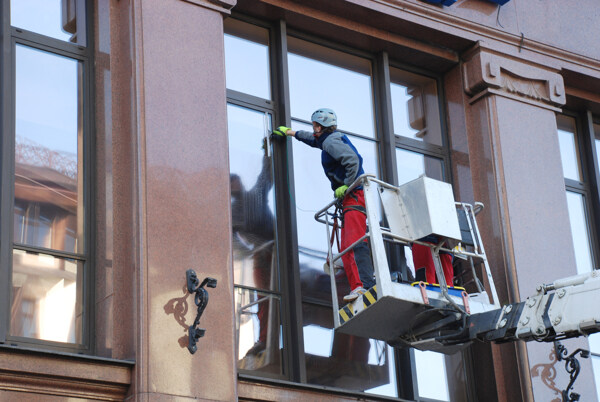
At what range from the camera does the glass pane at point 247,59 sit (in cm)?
1244

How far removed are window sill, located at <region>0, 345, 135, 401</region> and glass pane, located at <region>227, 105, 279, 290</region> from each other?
2.05 meters

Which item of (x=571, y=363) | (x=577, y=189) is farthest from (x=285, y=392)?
(x=577, y=189)

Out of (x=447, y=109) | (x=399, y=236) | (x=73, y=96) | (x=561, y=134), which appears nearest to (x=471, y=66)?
(x=447, y=109)

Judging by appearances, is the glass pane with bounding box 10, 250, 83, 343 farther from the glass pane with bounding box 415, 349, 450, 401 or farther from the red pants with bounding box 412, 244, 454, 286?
the glass pane with bounding box 415, 349, 450, 401

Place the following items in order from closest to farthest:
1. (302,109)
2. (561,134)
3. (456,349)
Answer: (456,349) → (302,109) → (561,134)

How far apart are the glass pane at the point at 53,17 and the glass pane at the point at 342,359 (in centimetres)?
333

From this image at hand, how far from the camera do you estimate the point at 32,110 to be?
35.3 ft

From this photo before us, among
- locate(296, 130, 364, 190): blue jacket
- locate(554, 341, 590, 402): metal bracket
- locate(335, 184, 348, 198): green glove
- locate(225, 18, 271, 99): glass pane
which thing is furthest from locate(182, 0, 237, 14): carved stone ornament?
locate(554, 341, 590, 402): metal bracket

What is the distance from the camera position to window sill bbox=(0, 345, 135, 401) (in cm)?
902

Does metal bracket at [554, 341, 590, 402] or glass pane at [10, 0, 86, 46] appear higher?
glass pane at [10, 0, 86, 46]

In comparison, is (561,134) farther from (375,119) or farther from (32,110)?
(32,110)

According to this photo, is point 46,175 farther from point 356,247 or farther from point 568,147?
point 568,147

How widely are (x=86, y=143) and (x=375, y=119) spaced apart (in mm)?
3643

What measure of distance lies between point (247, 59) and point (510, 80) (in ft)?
10.1
